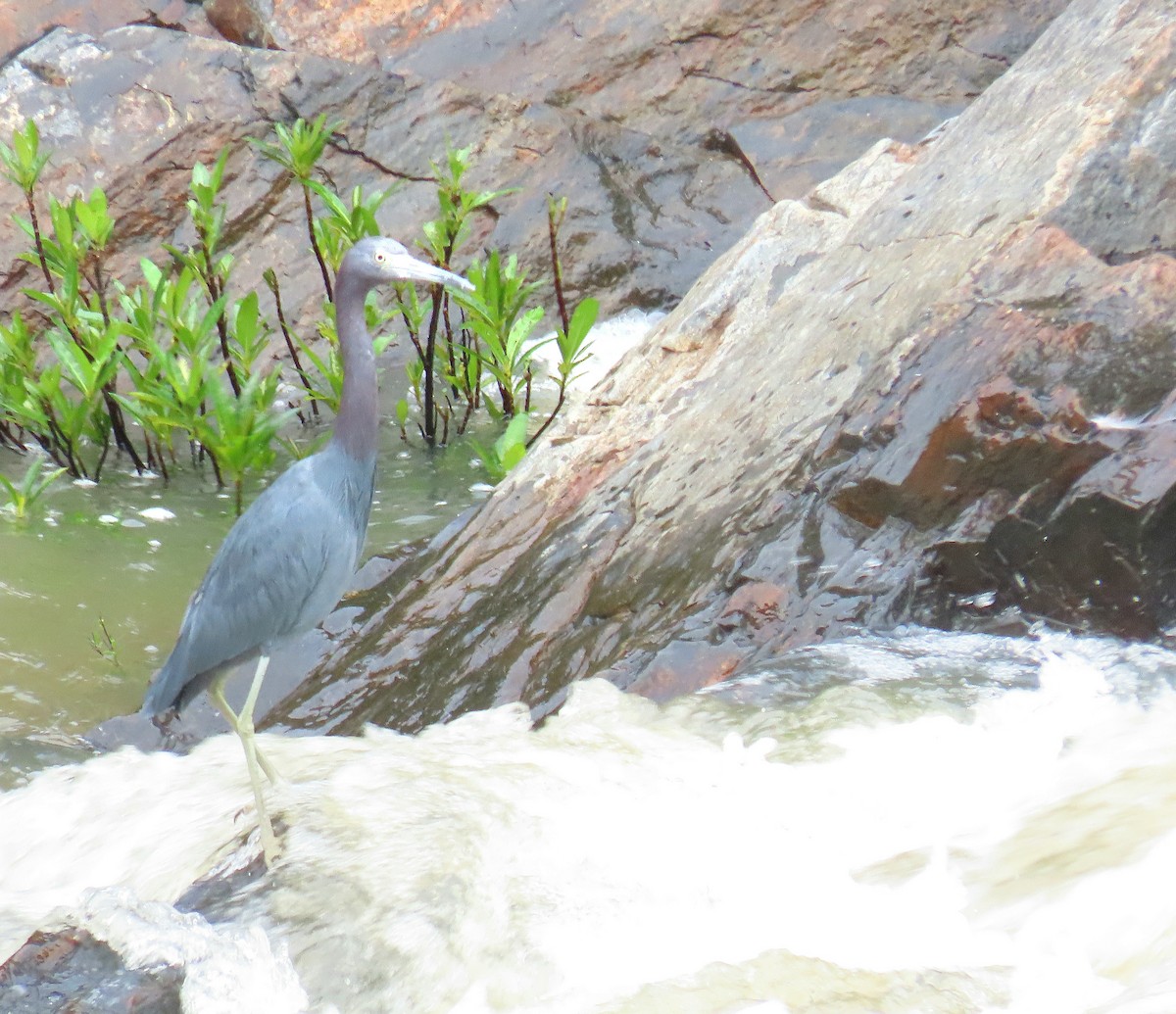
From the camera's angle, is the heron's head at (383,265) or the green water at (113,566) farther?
the green water at (113,566)

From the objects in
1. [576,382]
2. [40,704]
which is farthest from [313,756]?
[576,382]

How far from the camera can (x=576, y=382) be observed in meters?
7.23

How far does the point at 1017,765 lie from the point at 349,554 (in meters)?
1.72

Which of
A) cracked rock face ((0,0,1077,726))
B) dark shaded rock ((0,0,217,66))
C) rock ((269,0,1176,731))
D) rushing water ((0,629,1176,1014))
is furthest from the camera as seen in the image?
dark shaded rock ((0,0,217,66))

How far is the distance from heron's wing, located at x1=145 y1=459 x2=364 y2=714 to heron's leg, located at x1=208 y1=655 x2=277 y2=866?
4.0 inches

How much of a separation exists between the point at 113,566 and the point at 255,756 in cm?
219

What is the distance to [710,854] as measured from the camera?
2504mm

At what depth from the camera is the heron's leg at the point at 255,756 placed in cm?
246

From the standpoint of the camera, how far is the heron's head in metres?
3.28

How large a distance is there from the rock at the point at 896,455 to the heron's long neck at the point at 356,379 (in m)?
0.73

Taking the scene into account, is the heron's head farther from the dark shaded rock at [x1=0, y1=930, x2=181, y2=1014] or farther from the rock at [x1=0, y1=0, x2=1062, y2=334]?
the rock at [x1=0, y1=0, x2=1062, y2=334]

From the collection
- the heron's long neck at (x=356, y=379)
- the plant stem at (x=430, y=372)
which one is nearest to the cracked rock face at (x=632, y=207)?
the heron's long neck at (x=356, y=379)

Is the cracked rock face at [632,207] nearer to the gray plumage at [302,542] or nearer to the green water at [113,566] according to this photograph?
the gray plumage at [302,542]

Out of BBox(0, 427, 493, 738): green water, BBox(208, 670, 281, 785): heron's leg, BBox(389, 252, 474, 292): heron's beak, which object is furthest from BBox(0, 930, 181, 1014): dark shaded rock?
BBox(0, 427, 493, 738): green water
